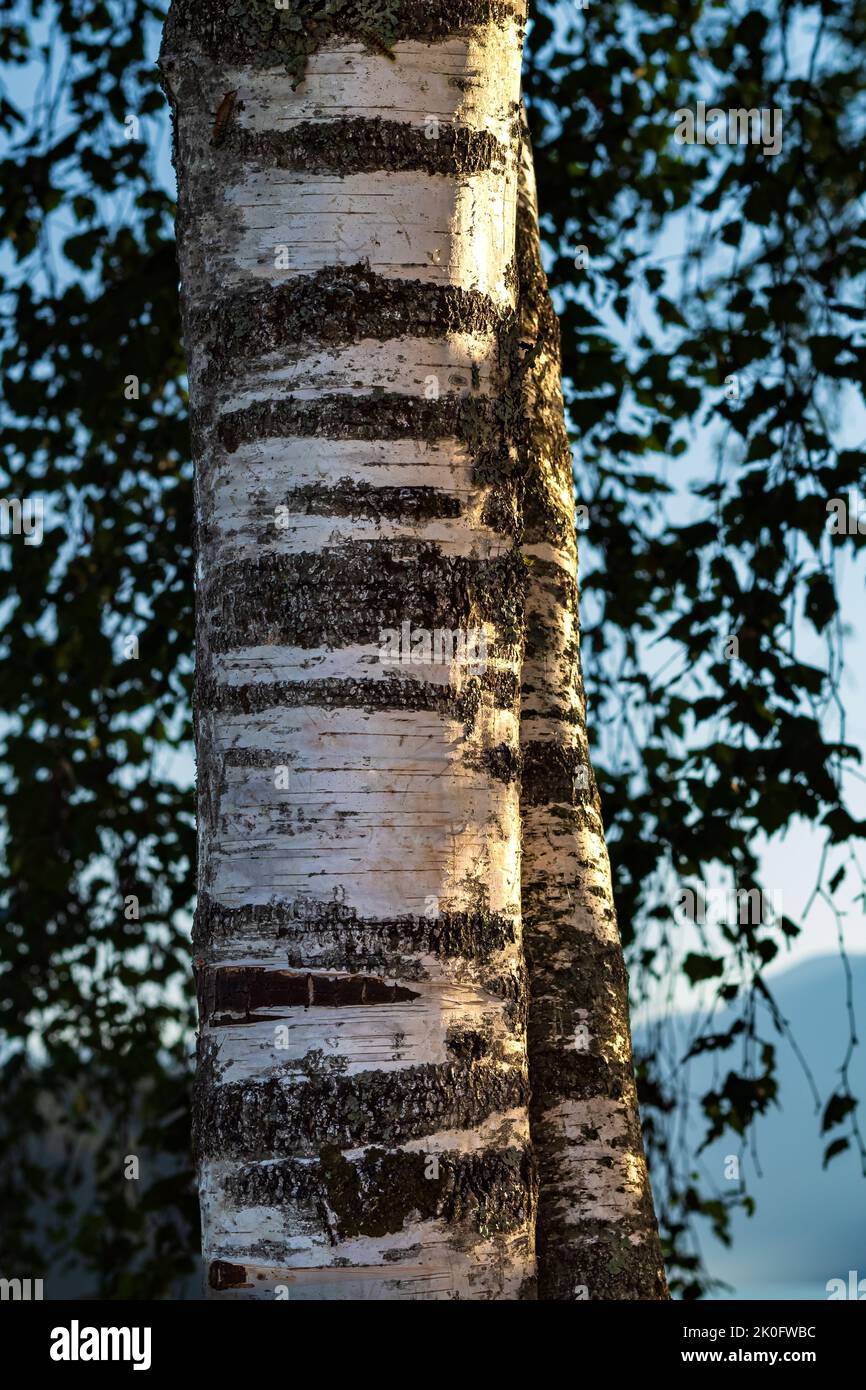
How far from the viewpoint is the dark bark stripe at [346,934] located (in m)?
1.34

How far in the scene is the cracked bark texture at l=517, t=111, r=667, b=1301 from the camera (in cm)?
177

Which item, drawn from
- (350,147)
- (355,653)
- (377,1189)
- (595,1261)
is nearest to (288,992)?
(377,1189)

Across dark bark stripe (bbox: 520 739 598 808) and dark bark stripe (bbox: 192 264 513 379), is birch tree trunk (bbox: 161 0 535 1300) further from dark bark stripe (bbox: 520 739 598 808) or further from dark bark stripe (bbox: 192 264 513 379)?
dark bark stripe (bbox: 520 739 598 808)

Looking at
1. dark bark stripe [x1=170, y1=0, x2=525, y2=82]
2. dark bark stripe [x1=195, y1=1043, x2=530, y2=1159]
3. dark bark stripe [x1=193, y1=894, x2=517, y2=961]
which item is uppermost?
dark bark stripe [x1=170, y1=0, x2=525, y2=82]

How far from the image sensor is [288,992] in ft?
4.40

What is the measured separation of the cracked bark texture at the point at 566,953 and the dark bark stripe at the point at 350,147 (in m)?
0.32

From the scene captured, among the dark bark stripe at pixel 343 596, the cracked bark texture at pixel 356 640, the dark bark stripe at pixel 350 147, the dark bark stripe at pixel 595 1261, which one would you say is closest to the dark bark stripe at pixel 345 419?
the cracked bark texture at pixel 356 640

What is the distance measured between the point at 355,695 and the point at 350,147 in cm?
59

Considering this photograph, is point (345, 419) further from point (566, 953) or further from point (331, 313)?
point (566, 953)

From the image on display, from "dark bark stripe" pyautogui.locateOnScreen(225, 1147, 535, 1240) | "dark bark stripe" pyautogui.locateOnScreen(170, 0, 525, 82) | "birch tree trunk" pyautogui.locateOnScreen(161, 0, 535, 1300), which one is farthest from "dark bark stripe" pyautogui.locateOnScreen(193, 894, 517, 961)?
"dark bark stripe" pyautogui.locateOnScreen(170, 0, 525, 82)

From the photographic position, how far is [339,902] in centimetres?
134

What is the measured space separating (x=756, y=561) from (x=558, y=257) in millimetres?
995

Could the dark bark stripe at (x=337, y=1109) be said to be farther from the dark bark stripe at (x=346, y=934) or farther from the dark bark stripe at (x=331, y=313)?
the dark bark stripe at (x=331, y=313)
